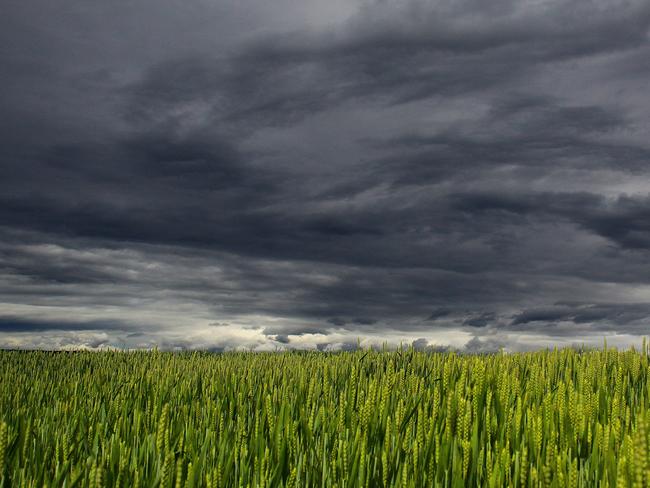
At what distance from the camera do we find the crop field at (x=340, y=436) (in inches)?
151

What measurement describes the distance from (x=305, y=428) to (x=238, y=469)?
0.88 m

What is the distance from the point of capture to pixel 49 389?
10.4 metres

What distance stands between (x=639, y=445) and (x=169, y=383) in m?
8.31

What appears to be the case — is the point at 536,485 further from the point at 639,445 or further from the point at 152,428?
the point at 152,428


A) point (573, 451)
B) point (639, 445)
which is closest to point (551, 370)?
point (573, 451)

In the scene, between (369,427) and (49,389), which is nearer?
(369,427)

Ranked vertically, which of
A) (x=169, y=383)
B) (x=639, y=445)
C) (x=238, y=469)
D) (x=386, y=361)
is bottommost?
(x=238, y=469)

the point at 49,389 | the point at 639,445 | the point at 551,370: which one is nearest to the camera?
the point at 639,445

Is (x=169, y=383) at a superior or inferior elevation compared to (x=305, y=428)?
superior

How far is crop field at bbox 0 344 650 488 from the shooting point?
3.84m

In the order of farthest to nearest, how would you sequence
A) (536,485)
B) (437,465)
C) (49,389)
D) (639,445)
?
(49,389) → (437,465) → (536,485) → (639,445)

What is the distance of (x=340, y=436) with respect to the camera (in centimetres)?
473

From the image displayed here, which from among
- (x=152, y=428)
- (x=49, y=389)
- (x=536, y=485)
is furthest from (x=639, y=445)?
(x=49, y=389)

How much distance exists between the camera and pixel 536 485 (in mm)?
3725
